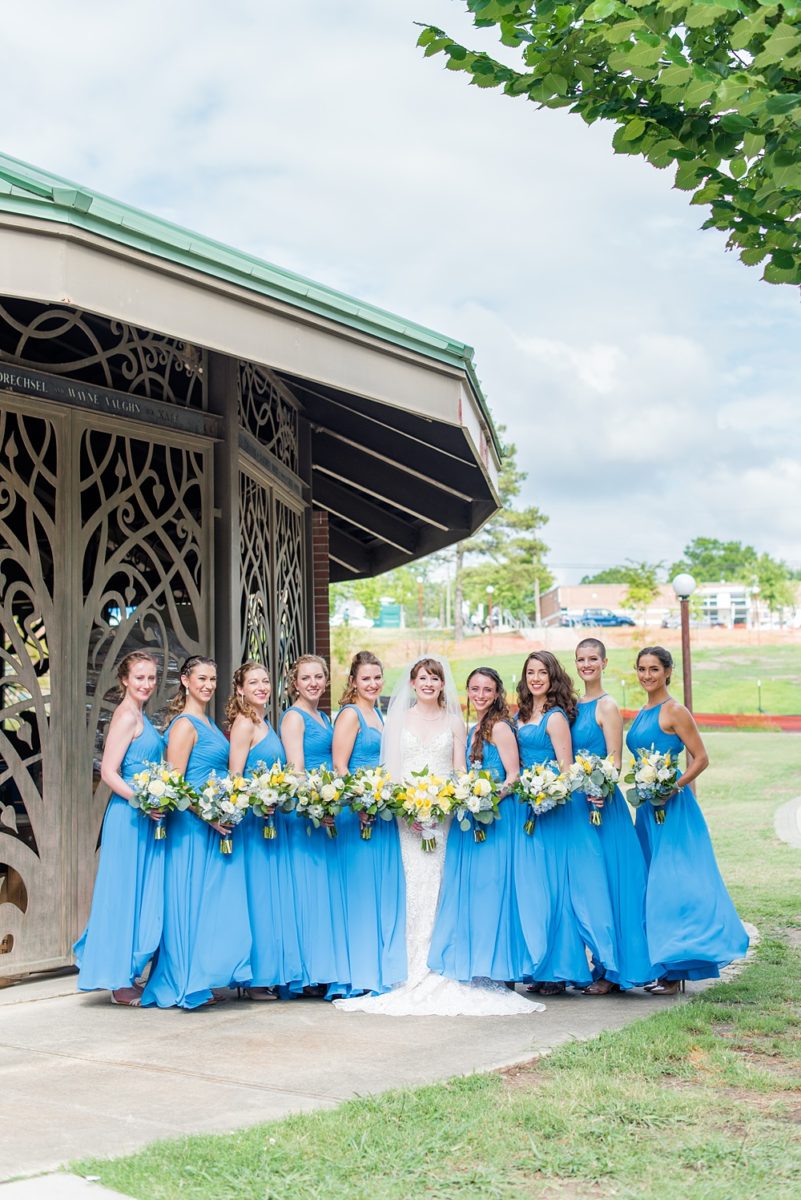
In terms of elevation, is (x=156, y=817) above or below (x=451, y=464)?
below

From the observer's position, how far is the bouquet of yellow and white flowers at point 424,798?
7.07 meters

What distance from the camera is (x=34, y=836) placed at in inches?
293

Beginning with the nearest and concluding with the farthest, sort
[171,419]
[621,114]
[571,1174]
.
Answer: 1. [571,1174]
2. [621,114]
3. [171,419]

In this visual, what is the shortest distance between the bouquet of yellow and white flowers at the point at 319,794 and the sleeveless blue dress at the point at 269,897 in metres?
0.20

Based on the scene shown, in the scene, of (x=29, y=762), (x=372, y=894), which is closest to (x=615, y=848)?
(x=372, y=894)

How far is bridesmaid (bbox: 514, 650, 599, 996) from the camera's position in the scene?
7117 millimetres

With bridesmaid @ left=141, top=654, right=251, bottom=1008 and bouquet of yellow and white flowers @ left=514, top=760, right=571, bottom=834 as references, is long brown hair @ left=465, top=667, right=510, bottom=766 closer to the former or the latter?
bouquet of yellow and white flowers @ left=514, top=760, right=571, bottom=834

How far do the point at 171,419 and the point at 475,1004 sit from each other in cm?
409

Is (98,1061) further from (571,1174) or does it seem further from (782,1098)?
(782,1098)

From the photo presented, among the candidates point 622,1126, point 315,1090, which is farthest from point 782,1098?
point 315,1090

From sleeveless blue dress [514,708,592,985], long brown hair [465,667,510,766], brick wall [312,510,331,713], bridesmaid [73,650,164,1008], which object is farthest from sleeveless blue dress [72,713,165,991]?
brick wall [312,510,331,713]

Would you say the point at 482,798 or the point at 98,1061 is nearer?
the point at 98,1061

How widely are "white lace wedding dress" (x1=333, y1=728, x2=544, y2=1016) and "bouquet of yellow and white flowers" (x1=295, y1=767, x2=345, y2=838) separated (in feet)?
1.43

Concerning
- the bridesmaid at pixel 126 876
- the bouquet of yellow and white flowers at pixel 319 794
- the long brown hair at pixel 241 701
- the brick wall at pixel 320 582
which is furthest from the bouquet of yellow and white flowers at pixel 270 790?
the brick wall at pixel 320 582
